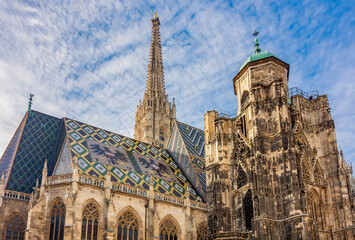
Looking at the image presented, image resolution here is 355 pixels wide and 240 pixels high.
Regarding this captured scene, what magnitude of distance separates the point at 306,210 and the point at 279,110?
20.8 ft

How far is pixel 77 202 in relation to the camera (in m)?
23.0

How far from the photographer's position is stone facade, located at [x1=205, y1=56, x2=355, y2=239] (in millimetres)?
22141

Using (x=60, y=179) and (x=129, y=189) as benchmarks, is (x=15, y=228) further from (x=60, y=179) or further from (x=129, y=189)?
(x=129, y=189)

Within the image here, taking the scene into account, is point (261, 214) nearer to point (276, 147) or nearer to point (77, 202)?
point (276, 147)

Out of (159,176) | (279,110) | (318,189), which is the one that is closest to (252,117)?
(279,110)

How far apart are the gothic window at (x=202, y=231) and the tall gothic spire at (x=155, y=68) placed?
24.2 m

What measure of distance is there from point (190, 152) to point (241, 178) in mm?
8161

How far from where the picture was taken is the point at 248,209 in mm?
24469

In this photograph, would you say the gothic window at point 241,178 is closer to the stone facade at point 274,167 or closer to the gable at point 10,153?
the stone facade at point 274,167

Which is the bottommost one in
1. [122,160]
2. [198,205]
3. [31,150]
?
[198,205]

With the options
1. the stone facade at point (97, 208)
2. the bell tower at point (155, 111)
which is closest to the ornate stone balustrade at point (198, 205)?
the stone facade at point (97, 208)

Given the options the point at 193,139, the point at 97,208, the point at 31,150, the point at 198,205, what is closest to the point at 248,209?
the point at 198,205

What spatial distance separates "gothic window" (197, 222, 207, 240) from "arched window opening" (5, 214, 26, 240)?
36.8ft

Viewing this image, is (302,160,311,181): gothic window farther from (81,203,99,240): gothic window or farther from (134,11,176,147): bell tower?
(134,11,176,147): bell tower
